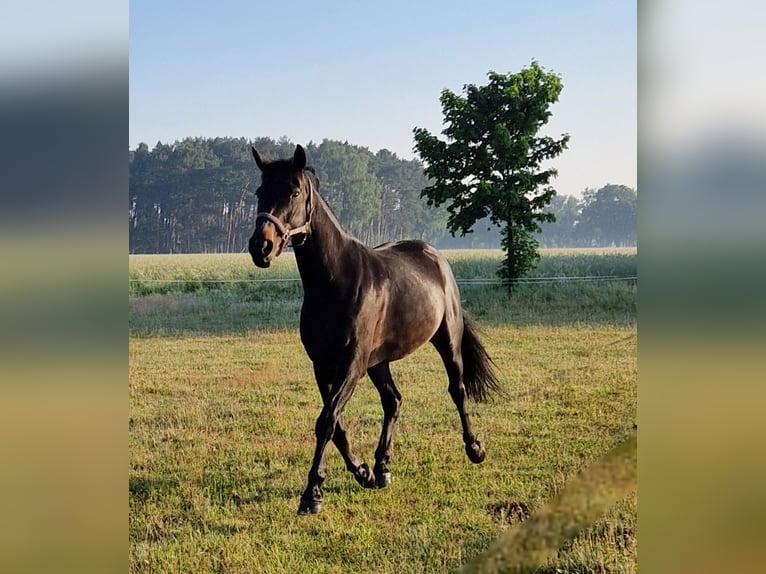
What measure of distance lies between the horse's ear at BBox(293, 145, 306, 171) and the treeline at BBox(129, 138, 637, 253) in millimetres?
420

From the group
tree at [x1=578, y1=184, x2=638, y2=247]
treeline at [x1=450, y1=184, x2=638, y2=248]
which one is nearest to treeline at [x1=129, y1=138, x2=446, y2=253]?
treeline at [x1=450, y1=184, x2=638, y2=248]

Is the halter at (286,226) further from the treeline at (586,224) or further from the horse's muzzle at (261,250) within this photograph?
the treeline at (586,224)

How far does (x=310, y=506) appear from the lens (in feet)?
13.2

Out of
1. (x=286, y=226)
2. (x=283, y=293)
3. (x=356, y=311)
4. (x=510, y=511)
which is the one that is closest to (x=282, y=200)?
(x=286, y=226)

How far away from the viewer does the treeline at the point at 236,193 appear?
4277mm

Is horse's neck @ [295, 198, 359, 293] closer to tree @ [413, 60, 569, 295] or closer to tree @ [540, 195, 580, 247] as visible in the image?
tree @ [413, 60, 569, 295]

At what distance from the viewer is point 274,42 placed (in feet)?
14.4

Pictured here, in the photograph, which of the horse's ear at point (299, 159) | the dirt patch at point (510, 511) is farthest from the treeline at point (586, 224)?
the dirt patch at point (510, 511)

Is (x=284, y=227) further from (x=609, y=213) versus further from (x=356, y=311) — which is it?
(x=609, y=213)

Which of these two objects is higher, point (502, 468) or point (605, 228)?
point (605, 228)

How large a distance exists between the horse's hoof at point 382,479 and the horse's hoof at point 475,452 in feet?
1.46
